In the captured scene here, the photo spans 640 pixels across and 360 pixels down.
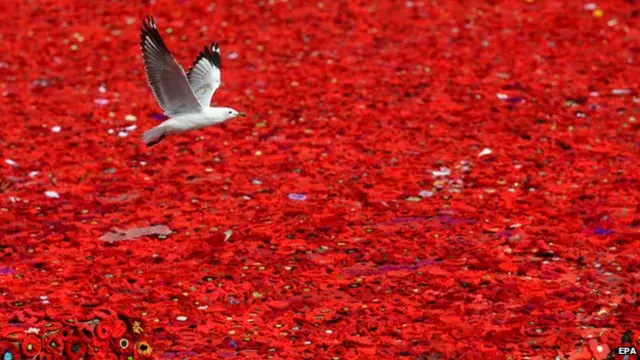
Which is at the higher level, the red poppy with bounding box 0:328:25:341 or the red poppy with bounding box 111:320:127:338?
the red poppy with bounding box 111:320:127:338

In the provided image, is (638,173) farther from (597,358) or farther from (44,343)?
(44,343)

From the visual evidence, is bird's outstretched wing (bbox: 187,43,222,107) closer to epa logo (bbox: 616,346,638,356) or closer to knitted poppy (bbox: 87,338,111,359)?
knitted poppy (bbox: 87,338,111,359)

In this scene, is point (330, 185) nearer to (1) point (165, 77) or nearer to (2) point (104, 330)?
(1) point (165, 77)

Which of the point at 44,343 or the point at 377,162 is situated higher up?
the point at 44,343

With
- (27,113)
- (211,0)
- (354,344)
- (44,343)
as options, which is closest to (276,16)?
(211,0)

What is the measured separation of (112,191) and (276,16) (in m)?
5.48

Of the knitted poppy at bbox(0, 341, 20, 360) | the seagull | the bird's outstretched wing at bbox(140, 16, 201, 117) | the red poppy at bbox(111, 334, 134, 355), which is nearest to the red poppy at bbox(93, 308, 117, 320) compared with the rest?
the red poppy at bbox(111, 334, 134, 355)

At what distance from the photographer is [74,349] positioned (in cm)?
582

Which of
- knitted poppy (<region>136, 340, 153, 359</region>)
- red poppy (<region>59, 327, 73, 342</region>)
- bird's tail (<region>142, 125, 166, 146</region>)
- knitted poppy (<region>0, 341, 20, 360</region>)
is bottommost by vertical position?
knitted poppy (<region>136, 340, 153, 359</region>)

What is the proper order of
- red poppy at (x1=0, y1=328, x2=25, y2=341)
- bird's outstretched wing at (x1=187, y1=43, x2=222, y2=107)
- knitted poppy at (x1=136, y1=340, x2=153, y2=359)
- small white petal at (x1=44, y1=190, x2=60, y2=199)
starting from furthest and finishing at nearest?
1. small white petal at (x1=44, y1=190, x2=60, y2=199)
2. bird's outstretched wing at (x1=187, y1=43, x2=222, y2=107)
3. red poppy at (x1=0, y1=328, x2=25, y2=341)
4. knitted poppy at (x1=136, y1=340, x2=153, y2=359)

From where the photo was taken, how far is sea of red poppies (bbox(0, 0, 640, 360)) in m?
7.35

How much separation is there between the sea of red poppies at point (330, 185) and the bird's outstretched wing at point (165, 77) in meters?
1.39

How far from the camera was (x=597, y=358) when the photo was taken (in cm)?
647

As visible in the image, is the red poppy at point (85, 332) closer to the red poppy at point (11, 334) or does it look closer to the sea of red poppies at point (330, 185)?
the sea of red poppies at point (330, 185)
